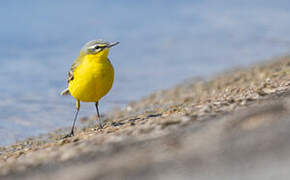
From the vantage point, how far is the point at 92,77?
8.43 meters

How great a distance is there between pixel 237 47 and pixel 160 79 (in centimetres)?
623

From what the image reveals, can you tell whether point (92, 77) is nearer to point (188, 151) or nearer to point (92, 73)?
Result: point (92, 73)

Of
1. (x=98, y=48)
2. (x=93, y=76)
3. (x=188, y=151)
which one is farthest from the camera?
(x=98, y=48)

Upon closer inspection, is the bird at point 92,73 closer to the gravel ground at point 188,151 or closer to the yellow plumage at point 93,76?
the yellow plumage at point 93,76

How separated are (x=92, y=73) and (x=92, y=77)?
62 mm

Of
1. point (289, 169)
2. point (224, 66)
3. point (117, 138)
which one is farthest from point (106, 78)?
point (224, 66)

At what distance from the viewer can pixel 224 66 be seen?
19.1 meters

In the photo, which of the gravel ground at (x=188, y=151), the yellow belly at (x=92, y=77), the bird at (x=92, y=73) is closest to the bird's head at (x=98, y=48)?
the bird at (x=92, y=73)

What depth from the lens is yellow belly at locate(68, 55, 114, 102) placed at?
8.43 meters

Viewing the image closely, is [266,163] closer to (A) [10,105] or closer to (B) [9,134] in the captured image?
(B) [9,134]

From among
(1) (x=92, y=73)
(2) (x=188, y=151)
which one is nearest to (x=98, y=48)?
(1) (x=92, y=73)

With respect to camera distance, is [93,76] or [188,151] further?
[93,76]

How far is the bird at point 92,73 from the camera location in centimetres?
845

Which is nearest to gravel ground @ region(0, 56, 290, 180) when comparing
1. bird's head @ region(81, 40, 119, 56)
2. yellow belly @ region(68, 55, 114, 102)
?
yellow belly @ region(68, 55, 114, 102)
